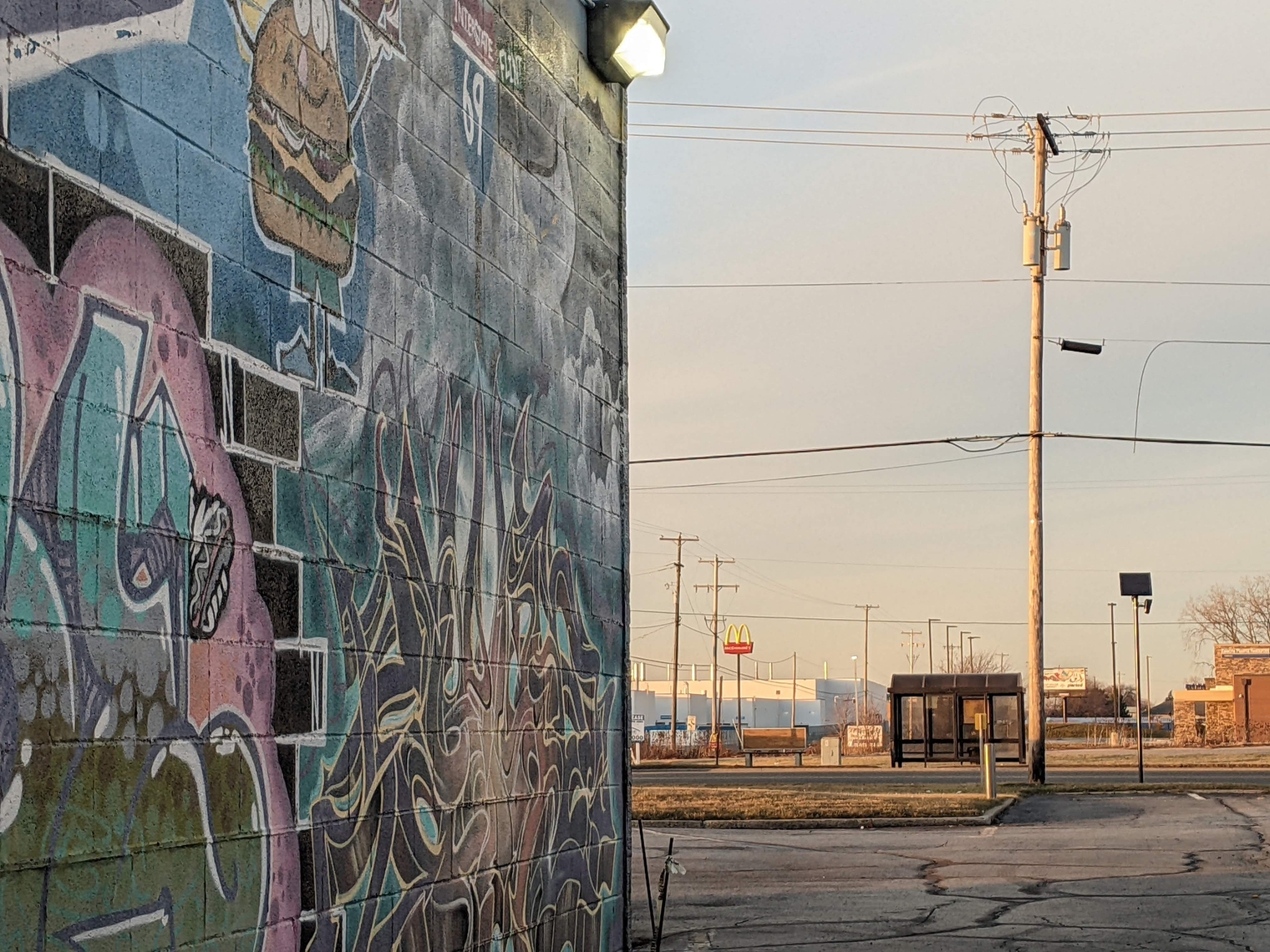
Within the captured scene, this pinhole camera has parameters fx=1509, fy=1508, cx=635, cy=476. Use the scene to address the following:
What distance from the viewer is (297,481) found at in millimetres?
5457

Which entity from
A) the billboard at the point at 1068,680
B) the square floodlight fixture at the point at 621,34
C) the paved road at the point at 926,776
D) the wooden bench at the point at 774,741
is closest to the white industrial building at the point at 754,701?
the billboard at the point at 1068,680

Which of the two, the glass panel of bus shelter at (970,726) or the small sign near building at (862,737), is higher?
the glass panel of bus shelter at (970,726)

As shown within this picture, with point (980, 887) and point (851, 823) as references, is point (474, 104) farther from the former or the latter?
point (851, 823)

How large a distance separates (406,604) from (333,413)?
989mm

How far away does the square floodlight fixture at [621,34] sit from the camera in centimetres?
921

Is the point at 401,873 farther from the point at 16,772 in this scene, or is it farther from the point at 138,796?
the point at 16,772

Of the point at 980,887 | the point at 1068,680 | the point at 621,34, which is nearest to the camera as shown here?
the point at 621,34

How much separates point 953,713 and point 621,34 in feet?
92.0

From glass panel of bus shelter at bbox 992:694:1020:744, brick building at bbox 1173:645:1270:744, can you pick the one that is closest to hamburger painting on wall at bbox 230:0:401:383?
glass panel of bus shelter at bbox 992:694:1020:744

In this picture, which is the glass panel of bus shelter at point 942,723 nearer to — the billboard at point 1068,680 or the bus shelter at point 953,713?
the bus shelter at point 953,713

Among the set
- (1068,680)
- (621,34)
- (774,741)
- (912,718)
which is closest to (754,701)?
(1068,680)

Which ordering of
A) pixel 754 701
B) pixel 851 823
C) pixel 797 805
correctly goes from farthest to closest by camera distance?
pixel 754 701
pixel 797 805
pixel 851 823

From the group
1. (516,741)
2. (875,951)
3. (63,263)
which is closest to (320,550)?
(63,263)

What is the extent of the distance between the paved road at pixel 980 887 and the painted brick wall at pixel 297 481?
337cm
